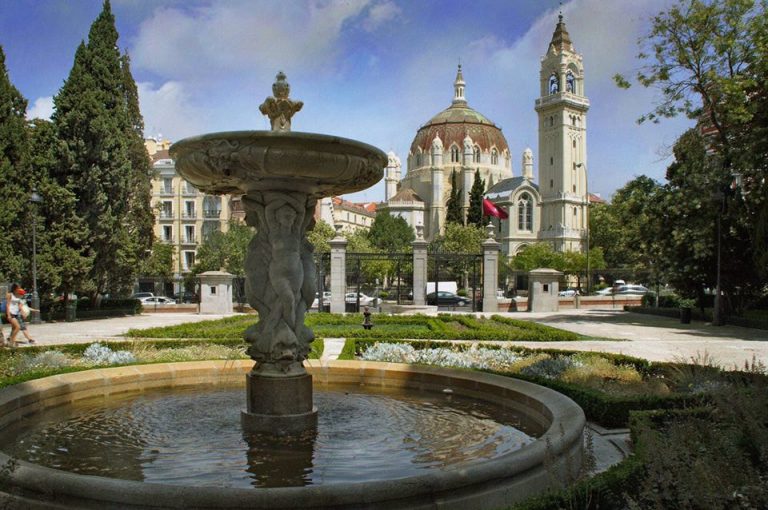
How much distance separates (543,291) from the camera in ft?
98.2

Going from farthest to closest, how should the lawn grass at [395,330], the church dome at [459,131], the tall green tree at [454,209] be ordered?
the church dome at [459,131]
the tall green tree at [454,209]
the lawn grass at [395,330]

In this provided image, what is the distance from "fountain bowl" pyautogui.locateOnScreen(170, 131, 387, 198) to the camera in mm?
5480

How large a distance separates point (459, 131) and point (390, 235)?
113 ft

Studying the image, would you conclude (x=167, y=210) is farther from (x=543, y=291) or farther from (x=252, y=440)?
(x=252, y=440)

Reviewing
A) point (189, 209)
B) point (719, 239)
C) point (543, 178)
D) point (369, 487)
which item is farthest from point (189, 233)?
point (369, 487)

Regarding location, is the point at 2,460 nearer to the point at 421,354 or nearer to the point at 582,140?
the point at 421,354

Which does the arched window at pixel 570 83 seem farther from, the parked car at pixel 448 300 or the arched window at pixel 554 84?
the parked car at pixel 448 300

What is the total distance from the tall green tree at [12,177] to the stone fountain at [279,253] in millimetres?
18715

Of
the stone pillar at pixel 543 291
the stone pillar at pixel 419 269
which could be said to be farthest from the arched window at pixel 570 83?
the stone pillar at pixel 419 269

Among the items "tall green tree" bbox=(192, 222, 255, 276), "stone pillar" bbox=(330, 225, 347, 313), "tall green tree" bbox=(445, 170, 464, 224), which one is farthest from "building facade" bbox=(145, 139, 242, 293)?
"stone pillar" bbox=(330, 225, 347, 313)

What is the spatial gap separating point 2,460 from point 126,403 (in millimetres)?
3334

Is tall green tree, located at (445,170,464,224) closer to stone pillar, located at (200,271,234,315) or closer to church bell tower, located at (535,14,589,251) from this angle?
church bell tower, located at (535,14,589,251)

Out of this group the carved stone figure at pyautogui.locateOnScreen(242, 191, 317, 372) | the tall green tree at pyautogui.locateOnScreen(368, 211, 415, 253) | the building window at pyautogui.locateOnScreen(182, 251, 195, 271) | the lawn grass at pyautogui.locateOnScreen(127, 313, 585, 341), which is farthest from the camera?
the tall green tree at pyautogui.locateOnScreen(368, 211, 415, 253)

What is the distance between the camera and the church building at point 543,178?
8088 centimetres
